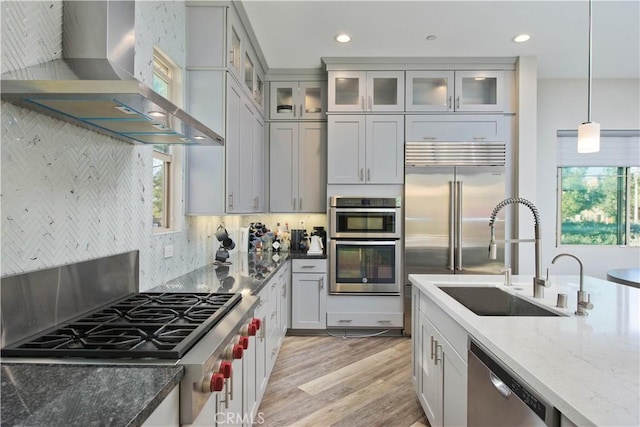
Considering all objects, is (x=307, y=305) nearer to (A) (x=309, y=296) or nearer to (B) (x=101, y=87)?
(A) (x=309, y=296)

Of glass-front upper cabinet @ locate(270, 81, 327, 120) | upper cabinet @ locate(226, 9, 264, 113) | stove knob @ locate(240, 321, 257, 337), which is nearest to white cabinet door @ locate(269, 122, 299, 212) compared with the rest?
glass-front upper cabinet @ locate(270, 81, 327, 120)

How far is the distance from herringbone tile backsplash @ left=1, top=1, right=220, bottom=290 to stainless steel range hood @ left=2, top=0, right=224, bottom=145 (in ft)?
0.17

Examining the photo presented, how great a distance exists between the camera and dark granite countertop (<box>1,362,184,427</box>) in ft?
2.33

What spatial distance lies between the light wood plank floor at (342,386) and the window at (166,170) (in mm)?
1439

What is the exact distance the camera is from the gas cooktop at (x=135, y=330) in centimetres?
101

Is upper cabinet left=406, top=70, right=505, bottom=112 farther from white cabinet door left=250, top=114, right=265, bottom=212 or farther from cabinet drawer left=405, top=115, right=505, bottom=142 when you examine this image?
white cabinet door left=250, top=114, right=265, bottom=212

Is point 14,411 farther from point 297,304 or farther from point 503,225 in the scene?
point 503,225

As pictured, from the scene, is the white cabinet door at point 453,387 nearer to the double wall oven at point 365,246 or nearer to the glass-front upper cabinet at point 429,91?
the double wall oven at point 365,246

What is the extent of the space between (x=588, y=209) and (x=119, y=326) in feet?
16.7

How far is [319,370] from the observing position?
2867mm

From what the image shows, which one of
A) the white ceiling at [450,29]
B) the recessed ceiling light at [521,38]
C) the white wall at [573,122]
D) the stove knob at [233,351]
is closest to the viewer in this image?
the stove knob at [233,351]

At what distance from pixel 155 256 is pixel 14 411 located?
135 cm

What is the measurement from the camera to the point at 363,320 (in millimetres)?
3699

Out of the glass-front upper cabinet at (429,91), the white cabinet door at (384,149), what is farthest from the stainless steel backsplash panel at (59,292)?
the glass-front upper cabinet at (429,91)
